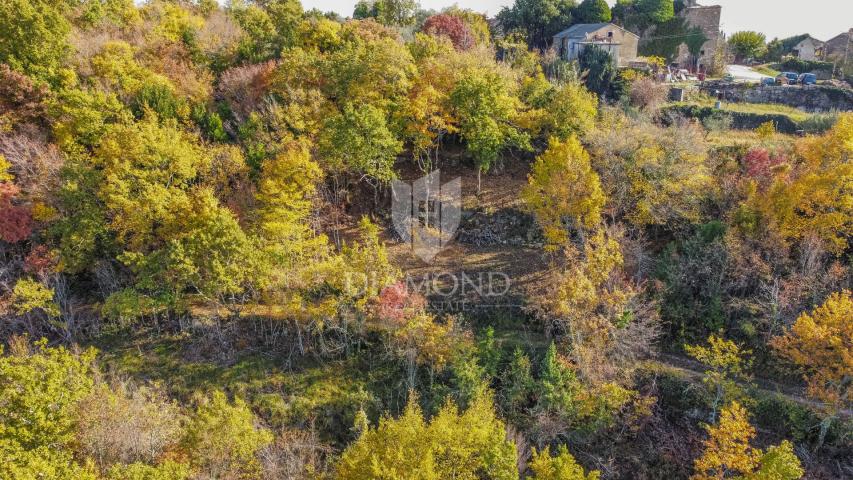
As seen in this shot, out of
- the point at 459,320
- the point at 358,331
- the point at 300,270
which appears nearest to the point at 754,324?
the point at 459,320

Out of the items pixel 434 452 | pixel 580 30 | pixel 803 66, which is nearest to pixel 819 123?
pixel 580 30

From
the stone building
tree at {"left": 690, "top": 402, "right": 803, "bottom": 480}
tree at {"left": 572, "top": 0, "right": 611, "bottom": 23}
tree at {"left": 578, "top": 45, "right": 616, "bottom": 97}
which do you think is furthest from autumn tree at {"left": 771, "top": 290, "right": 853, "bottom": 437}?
tree at {"left": 572, "top": 0, "right": 611, "bottom": 23}

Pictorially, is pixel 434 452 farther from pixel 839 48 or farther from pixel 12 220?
pixel 839 48

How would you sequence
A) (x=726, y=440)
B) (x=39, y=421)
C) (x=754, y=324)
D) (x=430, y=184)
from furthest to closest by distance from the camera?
(x=430, y=184), (x=754, y=324), (x=726, y=440), (x=39, y=421)

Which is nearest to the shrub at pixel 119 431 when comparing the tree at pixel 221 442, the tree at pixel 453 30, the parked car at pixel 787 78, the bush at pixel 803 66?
the tree at pixel 221 442

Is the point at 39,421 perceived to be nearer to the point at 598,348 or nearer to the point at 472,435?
the point at 472,435

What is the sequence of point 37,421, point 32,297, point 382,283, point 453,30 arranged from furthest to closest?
point 453,30
point 32,297
point 382,283
point 37,421
